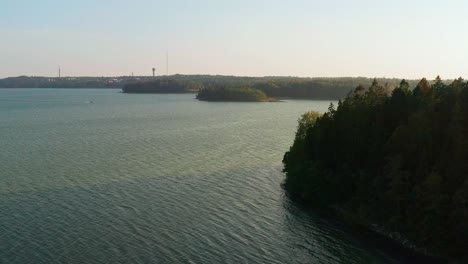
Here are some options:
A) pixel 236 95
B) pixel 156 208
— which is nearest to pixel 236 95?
pixel 236 95

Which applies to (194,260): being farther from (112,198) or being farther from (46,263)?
(112,198)

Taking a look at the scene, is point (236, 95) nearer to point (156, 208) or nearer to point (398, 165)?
point (156, 208)

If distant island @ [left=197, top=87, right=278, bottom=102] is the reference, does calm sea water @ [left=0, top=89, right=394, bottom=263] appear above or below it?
below

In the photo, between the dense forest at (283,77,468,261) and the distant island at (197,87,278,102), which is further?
the distant island at (197,87,278,102)

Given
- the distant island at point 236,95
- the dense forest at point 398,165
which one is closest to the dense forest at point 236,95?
the distant island at point 236,95

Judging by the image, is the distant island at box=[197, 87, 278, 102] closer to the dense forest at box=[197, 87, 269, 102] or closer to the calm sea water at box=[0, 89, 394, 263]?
the dense forest at box=[197, 87, 269, 102]

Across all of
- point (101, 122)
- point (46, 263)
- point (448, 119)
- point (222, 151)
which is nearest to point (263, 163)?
point (222, 151)

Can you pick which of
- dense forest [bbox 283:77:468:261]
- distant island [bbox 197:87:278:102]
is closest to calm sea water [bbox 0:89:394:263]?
dense forest [bbox 283:77:468:261]

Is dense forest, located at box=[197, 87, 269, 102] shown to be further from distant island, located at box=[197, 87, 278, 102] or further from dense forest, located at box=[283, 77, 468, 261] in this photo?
dense forest, located at box=[283, 77, 468, 261]
